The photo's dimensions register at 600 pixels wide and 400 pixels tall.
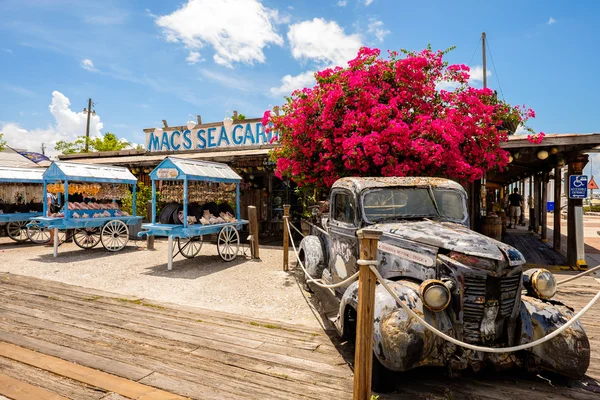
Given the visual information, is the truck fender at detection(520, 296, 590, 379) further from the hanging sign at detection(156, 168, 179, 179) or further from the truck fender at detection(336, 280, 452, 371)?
the hanging sign at detection(156, 168, 179, 179)

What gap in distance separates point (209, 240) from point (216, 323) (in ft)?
29.2

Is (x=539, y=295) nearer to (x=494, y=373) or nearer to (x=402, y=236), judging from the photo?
(x=494, y=373)

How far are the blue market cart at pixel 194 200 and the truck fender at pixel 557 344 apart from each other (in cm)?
677

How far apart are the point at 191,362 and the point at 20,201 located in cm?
1368

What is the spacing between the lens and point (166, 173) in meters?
8.43

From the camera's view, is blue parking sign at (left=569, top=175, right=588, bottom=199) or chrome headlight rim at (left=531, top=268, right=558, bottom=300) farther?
blue parking sign at (left=569, top=175, right=588, bottom=199)

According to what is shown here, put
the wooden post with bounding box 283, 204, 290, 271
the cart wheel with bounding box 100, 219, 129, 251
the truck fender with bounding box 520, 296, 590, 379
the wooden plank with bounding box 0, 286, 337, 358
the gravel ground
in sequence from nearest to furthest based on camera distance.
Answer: the truck fender with bounding box 520, 296, 590, 379
the wooden plank with bounding box 0, 286, 337, 358
the gravel ground
the wooden post with bounding box 283, 204, 290, 271
the cart wheel with bounding box 100, 219, 129, 251

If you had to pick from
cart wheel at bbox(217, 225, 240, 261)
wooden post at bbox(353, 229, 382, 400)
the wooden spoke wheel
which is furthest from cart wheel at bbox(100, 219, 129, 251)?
wooden post at bbox(353, 229, 382, 400)

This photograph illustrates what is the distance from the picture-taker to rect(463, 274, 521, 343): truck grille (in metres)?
3.21

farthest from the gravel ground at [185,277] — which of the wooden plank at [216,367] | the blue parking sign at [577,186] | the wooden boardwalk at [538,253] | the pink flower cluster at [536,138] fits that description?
the blue parking sign at [577,186]

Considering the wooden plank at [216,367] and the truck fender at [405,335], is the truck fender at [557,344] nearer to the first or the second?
the truck fender at [405,335]

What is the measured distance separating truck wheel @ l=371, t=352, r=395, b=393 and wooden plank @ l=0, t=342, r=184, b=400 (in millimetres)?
1646

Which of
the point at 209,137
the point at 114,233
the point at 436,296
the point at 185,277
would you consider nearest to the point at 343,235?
the point at 436,296

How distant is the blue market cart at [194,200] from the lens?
8.32 meters
